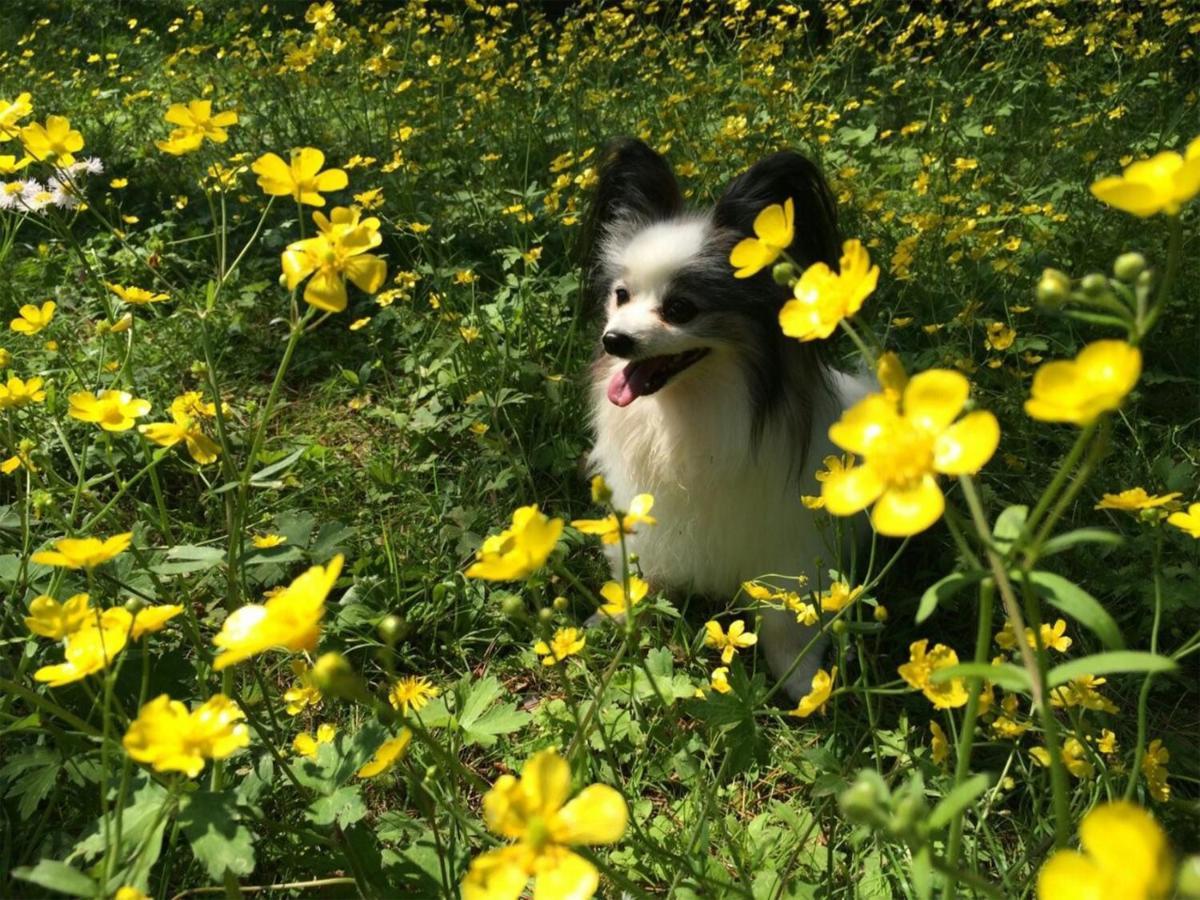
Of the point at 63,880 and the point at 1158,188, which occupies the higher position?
the point at 1158,188

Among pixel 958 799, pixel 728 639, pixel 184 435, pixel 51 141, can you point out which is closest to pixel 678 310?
pixel 728 639

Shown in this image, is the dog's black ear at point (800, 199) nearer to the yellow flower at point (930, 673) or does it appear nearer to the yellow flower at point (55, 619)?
the yellow flower at point (930, 673)

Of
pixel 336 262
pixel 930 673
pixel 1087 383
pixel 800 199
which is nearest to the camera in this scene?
pixel 1087 383

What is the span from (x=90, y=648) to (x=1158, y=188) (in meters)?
0.92

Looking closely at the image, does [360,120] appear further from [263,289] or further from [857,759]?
[857,759]

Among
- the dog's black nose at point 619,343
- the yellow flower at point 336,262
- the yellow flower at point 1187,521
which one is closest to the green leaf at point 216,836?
the yellow flower at point 336,262

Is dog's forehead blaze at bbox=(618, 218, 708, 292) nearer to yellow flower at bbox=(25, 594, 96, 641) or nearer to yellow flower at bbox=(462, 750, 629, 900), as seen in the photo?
yellow flower at bbox=(25, 594, 96, 641)

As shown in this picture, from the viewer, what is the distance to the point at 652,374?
2.10m

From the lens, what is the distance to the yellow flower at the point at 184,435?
1.21m

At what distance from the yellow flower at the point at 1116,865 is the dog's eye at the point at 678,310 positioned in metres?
1.71

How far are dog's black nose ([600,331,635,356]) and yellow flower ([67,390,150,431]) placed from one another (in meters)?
1.04

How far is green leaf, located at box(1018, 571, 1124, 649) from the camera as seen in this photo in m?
0.54

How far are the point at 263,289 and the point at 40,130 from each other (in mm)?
2123

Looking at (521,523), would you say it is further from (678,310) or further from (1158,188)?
(678,310)
